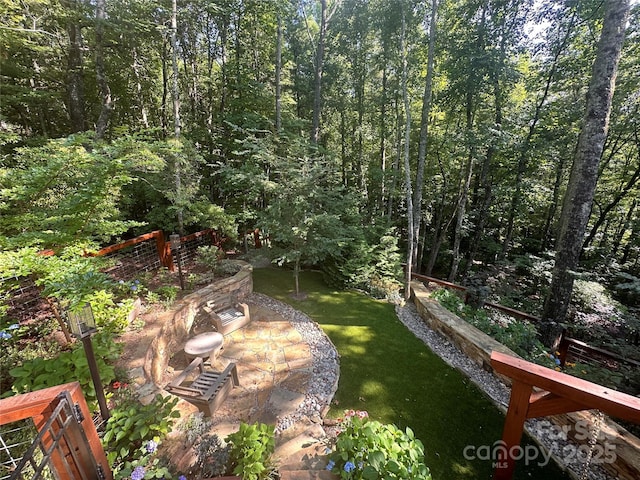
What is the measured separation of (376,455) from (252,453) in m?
1.01

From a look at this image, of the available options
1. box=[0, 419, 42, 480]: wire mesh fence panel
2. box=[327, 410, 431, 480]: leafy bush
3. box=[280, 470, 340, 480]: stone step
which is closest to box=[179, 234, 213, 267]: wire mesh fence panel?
box=[0, 419, 42, 480]: wire mesh fence panel

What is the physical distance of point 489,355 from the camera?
13.0ft

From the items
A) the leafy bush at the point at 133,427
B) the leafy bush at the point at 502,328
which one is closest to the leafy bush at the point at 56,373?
the leafy bush at the point at 133,427

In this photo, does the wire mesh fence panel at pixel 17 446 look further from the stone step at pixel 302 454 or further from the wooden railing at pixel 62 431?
the stone step at pixel 302 454

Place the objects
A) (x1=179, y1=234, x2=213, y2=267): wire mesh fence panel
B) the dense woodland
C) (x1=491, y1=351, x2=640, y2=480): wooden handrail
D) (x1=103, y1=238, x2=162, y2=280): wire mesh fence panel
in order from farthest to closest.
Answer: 1. (x1=179, y1=234, x2=213, y2=267): wire mesh fence panel
2. (x1=103, y1=238, x2=162, y2=280): wire mesh fence panel
3. the dense woodland
4. (x1=491, y1=351, x2=640, y2=480): wooden handrail

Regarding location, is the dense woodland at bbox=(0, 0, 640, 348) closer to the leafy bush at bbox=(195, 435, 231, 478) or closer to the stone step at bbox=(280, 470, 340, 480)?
the leafy bush at bbox=(195, 435, 231, 478)

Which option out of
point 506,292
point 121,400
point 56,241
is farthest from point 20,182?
point 506,292

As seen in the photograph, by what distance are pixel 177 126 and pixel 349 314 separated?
597 cm

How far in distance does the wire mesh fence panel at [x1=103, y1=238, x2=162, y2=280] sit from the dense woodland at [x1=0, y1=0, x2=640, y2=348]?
0.52 meters

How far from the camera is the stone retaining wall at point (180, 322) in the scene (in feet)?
11.7

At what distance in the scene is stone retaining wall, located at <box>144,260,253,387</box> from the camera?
3570 millimetres

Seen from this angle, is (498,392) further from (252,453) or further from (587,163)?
(587,163)

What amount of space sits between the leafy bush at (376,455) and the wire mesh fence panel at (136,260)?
484 centimetres

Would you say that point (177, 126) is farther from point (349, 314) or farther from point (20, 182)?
point (349, 314)
